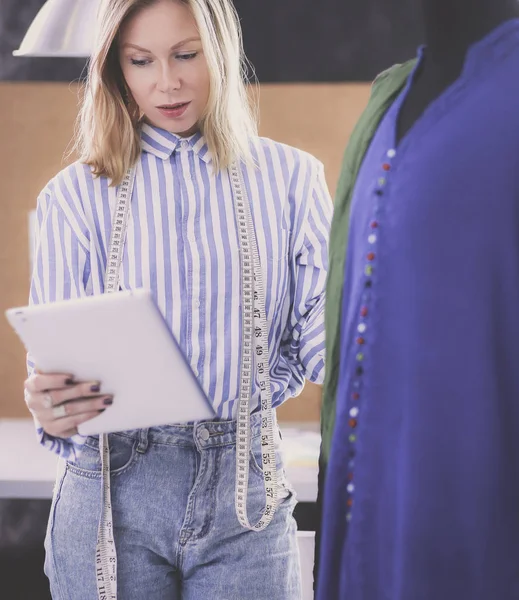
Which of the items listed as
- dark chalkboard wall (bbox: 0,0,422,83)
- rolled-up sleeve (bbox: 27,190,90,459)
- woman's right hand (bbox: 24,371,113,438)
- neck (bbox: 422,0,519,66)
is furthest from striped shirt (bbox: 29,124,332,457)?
dark chalkboard wall (bbox: 0,0,422,83)

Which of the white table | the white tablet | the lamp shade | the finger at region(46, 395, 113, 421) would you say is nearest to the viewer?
the white tablet

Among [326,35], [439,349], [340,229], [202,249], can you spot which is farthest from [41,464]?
[439,349]

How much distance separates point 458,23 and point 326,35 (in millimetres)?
1992

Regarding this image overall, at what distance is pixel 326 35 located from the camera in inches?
105

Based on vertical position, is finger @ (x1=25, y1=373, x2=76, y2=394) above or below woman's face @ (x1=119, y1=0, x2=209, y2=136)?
below

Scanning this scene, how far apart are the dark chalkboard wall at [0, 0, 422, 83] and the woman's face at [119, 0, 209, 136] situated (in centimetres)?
143

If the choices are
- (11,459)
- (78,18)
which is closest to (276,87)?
(78,18)

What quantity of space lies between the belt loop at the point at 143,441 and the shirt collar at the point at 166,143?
0.43m

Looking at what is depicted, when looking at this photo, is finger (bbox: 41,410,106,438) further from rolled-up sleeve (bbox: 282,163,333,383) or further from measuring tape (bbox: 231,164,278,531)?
rolled-up sleeve (bbox: 282,163,333,383)

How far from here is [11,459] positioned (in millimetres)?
2406

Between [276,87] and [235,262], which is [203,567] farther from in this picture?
[276,87]

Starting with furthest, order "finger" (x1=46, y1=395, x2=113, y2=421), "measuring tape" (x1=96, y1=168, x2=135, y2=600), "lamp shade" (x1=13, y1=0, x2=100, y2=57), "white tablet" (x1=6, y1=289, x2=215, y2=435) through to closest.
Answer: "lamp shade" (x1=13, y1=0, x2=100, y2=57)
"measuring tape" (x1=96, y1=168, x2=135, y2=600)
"finger" (x1=46, y1=395, x2=113, y2=421)
"white tablet" (x1=6, y1=289, x2=215, y2=435)

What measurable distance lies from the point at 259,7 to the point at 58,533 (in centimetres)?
189

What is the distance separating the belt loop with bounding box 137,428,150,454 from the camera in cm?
125
